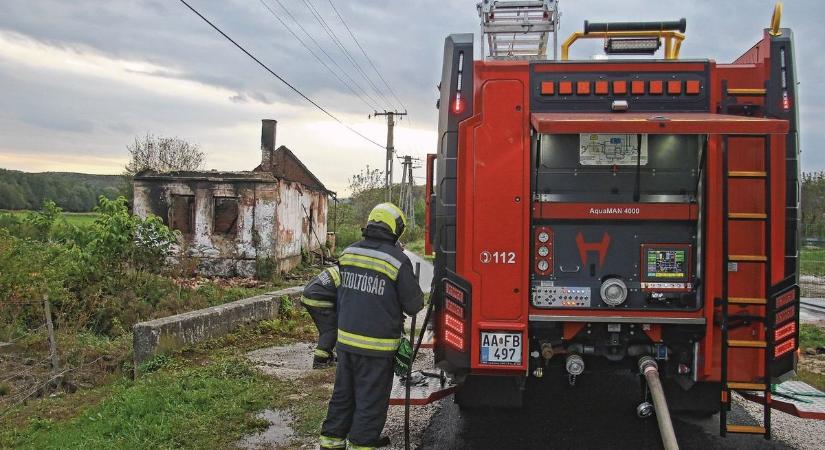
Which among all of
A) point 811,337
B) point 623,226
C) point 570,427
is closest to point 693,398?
point 570,427

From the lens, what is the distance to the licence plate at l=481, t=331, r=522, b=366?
460 centimetres

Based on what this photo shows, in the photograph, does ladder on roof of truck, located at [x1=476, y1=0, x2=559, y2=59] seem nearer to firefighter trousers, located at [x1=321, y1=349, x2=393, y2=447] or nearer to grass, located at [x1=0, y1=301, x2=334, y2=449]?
firefighter trousers, located at [x1=321, y1=349, x2=393, y2=447]

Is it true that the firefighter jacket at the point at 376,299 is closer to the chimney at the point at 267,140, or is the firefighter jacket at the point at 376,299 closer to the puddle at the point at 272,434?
the puddle at the point at 272,434

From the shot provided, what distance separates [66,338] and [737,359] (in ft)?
28.2

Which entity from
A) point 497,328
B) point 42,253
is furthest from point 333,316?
point 42,253

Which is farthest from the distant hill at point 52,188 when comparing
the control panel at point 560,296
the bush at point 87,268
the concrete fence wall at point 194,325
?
the control panel at point 560,296

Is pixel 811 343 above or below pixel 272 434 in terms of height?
above

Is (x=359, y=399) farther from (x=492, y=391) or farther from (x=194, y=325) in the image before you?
(x=194, y=325)

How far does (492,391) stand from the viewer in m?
4.91

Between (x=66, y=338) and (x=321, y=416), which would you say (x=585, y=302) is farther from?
(x=66, y=338)

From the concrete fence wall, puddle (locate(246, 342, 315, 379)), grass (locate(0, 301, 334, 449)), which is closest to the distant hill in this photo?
the concrete fence wall

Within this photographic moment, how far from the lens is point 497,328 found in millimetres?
4605

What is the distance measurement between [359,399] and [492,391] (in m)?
1.00

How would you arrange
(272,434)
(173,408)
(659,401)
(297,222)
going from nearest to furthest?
(659,401) → (272,434) → (173,408) → (297,222)
